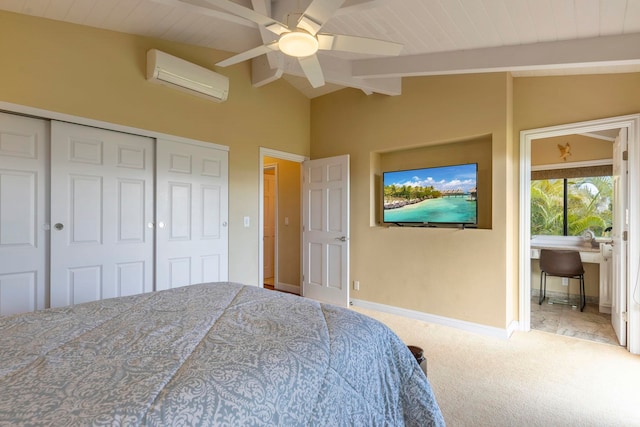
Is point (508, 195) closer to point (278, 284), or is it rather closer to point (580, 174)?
point (580, 174)

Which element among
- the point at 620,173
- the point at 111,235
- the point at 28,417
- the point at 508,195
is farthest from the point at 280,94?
the point at 28,417

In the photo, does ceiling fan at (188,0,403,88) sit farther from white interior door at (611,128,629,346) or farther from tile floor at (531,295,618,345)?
tile floor at (531,295,618,345)

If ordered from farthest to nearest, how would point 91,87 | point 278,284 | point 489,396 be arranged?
point 278,284 → point 91,87 → point 489,396

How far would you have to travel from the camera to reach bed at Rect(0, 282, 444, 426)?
0.72 m

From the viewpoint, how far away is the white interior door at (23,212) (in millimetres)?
2234

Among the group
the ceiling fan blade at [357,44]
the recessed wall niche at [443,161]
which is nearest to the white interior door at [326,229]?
the recessed wall niche at [443,161]

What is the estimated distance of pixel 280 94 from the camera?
412cm

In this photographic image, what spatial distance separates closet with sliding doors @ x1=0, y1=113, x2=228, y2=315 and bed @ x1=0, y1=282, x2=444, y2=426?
4.44 ft

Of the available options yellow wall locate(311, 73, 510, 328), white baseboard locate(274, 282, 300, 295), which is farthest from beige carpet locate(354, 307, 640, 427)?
white baseboard locate(274, 282, 300, 295)

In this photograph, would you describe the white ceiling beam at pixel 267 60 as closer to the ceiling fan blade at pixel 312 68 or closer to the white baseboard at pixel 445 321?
the ceiling fan blade at pixel 312 68

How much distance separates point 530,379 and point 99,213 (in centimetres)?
363

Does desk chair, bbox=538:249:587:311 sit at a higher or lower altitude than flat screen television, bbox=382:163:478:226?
lower

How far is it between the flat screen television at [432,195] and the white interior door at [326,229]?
1.84 ft

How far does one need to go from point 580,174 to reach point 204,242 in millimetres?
4991
